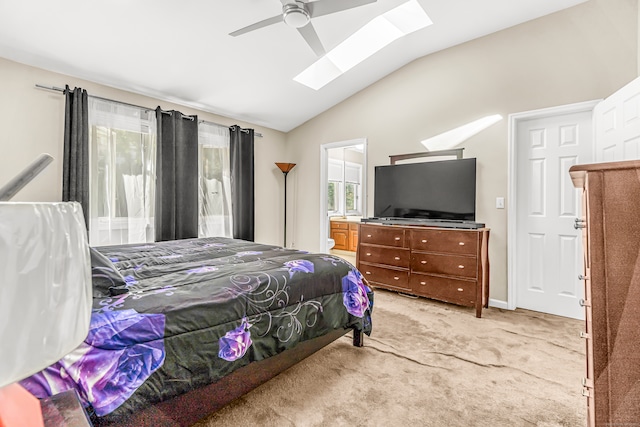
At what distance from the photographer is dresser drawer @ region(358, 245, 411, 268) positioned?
11.9ft

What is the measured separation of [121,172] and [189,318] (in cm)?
289

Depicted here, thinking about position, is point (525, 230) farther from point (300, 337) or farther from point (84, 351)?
point (84, 351)

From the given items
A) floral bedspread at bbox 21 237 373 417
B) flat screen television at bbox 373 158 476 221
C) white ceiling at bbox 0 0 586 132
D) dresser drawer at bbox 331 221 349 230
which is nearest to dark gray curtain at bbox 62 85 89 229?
white ceiling at bbox 0 0 586 132

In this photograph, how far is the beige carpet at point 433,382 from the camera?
1611mm

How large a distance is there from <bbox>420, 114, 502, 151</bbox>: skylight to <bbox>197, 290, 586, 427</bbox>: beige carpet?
2.07 metres

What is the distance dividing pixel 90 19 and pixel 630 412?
156 inches

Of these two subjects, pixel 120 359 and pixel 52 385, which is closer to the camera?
pixel 52 385

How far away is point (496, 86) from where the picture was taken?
3479mm

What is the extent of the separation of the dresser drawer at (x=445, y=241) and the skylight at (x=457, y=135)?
112 centimetres

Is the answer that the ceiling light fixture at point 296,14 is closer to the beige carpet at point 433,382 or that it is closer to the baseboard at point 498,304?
the beige carpet at point 433,382

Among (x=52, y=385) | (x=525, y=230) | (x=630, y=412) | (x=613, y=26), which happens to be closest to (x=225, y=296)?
(x=52, y=385)

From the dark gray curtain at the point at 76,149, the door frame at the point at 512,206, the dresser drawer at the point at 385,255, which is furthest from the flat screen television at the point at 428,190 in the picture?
the dark gray curtain at the point at 76,149

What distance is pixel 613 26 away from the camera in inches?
113

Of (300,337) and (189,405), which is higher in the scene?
(300,337)
